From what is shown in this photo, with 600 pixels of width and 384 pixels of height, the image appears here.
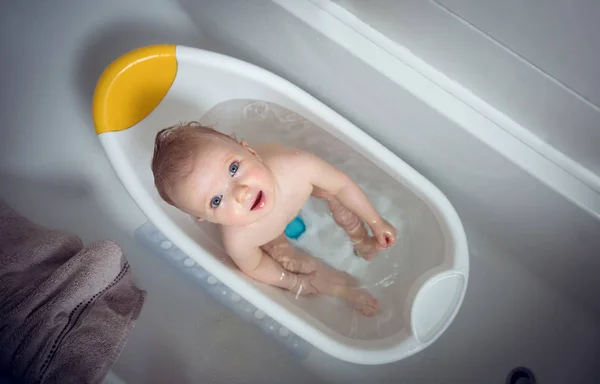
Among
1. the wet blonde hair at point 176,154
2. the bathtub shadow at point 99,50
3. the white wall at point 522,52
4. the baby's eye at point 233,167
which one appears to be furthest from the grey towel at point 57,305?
the white wall at point 522,52

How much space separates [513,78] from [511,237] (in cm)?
51

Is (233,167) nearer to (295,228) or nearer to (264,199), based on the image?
(264,199)

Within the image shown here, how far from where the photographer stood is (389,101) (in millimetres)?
1021

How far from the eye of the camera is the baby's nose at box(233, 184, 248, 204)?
2.74 feet

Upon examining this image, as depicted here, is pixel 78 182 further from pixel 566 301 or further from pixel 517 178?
pixel 566 301

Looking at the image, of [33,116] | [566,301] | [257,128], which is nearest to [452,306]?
[566,301]

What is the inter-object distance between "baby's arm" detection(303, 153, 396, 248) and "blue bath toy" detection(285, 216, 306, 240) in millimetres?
172

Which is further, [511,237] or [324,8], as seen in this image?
[511,237]

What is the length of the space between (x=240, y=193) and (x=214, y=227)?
395 millimetres

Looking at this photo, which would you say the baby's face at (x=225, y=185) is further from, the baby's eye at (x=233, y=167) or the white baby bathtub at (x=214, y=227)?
the white baby bathtub at (x=214, y=227)

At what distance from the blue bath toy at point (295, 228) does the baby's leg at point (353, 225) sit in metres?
0.09

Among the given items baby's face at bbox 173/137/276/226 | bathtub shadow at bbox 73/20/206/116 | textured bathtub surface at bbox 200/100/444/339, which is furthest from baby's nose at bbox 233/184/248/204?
bathtub shadow at bbox 73/20/206/116

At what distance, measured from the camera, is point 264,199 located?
91 centimetres

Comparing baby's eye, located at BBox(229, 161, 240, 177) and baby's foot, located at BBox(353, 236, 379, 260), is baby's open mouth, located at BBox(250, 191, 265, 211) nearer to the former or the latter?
baby's eye, located at BBox(229, 161, 240, 177)
